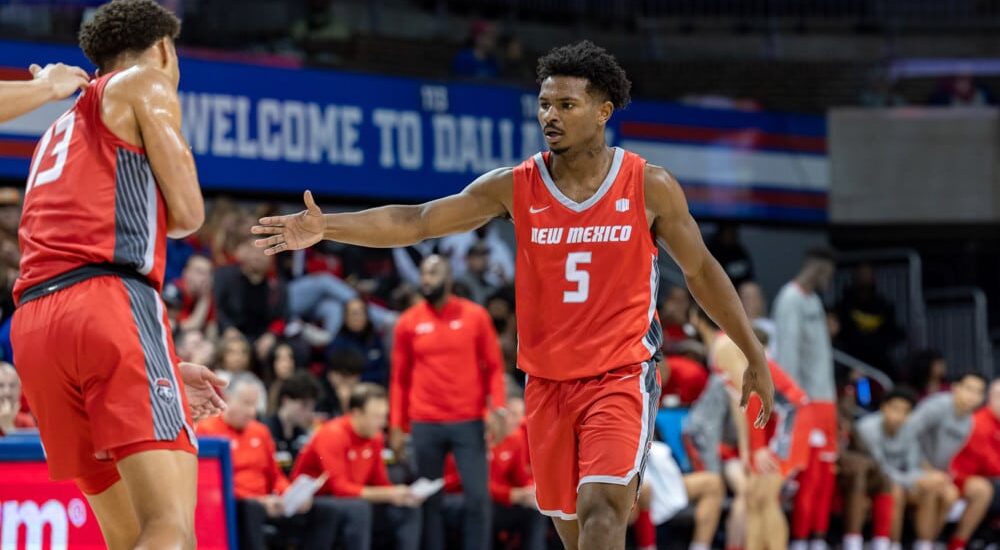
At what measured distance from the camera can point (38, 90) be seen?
4930 mm

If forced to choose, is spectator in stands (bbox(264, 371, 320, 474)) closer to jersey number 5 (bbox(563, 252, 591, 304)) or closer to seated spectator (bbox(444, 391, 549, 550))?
seated spectator (bbox(444, 391, 549, 550))

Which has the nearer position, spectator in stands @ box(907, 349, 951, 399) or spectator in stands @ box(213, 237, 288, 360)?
spectator in stands @ box(213, 237, 288, 360)

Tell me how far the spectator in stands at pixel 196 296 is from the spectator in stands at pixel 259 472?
5.47 ft

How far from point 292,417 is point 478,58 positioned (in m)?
6.42

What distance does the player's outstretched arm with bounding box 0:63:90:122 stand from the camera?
488cm

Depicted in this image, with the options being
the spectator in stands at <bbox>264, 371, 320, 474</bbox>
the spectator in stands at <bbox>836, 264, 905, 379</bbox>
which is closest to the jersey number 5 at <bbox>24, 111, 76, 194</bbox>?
the spectator in stands at <bbox>264, 371, 320, 474</bbox>

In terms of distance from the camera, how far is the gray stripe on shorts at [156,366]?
15.8 ft

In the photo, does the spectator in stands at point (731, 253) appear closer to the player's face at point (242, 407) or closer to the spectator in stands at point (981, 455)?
the spectator in stands at point (981, 455)

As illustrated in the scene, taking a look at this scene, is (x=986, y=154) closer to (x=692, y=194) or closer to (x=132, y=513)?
(x=692, y=194)

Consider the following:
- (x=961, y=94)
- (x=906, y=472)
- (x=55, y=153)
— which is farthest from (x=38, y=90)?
(x=961, y=94)

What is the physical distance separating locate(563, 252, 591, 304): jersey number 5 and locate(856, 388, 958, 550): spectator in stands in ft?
25.3

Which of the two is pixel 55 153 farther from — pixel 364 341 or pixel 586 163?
pixel 364 341

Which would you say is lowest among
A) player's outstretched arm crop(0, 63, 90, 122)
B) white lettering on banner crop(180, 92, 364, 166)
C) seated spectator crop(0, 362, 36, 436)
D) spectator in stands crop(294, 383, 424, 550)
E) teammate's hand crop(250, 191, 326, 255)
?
spectator in stands crop(294, 383, 424, 550)

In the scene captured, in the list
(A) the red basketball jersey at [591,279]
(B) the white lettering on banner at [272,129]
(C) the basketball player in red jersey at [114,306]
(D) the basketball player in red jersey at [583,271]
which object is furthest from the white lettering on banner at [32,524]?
(B) the white lettering on banner at [272,129]
